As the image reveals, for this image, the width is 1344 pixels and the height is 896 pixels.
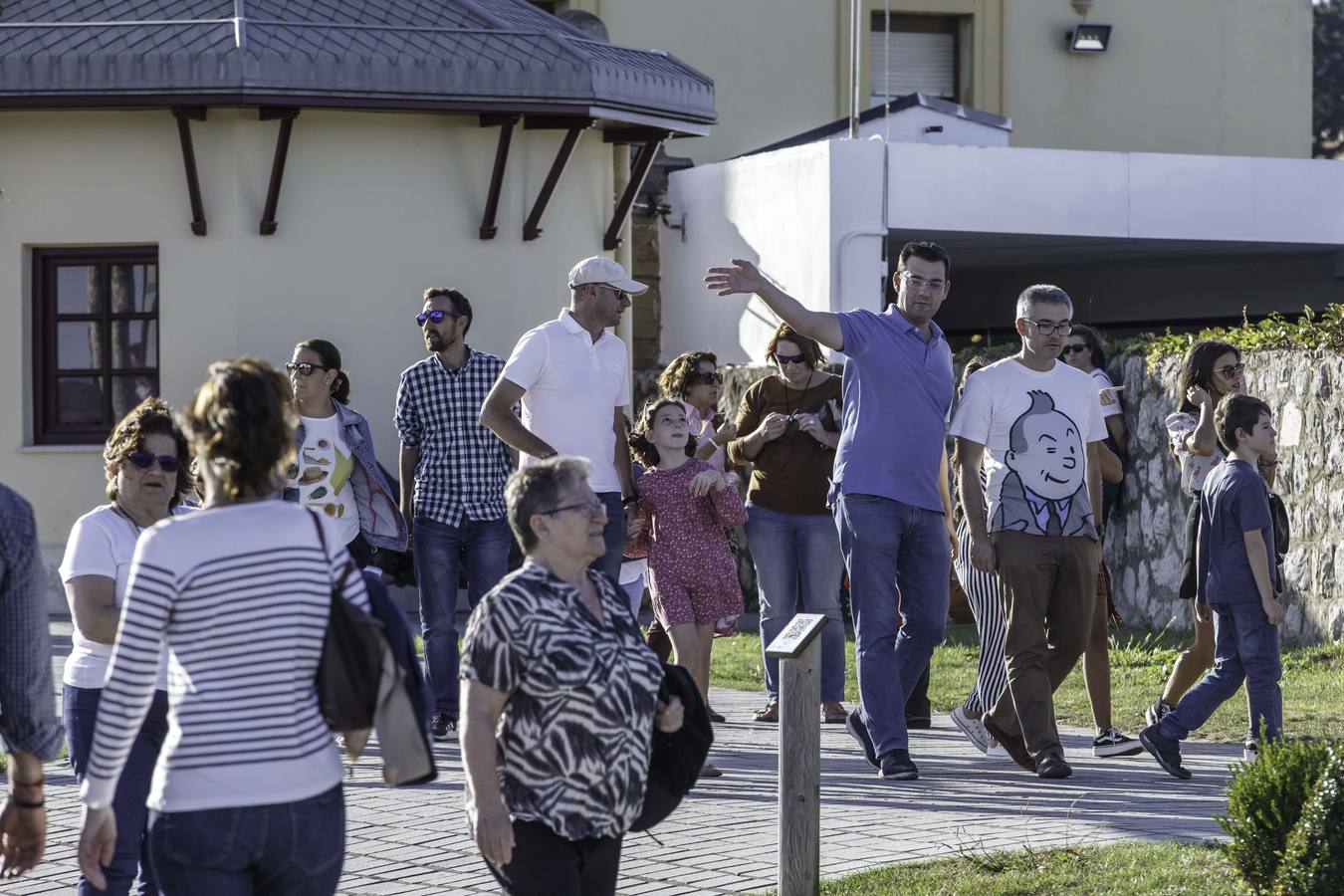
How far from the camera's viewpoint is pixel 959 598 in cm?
1073

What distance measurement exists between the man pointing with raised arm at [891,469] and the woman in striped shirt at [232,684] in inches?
171

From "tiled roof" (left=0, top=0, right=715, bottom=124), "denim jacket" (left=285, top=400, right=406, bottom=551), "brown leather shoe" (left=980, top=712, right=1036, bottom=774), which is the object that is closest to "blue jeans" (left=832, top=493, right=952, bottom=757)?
"brown leather shoe" (left=980, top=712, right=1036, bottom=774)

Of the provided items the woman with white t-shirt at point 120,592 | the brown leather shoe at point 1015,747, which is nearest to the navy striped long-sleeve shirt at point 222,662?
the woman with white t-shirt at point 120,592

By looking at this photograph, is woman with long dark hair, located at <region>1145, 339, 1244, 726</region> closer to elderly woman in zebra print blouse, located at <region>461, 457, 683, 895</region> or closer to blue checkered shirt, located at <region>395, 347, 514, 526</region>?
blue checkered shirt, located at <region>395, 347, 514, 526</region>

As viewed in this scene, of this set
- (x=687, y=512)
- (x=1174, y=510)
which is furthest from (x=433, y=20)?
(x=687, y=512)

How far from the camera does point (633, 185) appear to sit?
1642 centimetres

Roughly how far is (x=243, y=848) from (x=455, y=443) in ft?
18.0

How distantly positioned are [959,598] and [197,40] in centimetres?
730

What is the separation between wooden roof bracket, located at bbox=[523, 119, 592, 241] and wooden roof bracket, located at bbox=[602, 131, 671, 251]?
71cm

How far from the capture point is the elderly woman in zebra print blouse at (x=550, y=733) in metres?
4.37

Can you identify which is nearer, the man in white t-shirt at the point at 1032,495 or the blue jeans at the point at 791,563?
the man in white t-shirt at the point at 1032,495

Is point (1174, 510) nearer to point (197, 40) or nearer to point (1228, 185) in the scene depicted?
point (1228, 185)

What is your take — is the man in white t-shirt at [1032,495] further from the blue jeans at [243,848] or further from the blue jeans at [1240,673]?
the blue jeans at [243,848]

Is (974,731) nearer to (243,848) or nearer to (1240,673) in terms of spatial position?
(1240,673)
